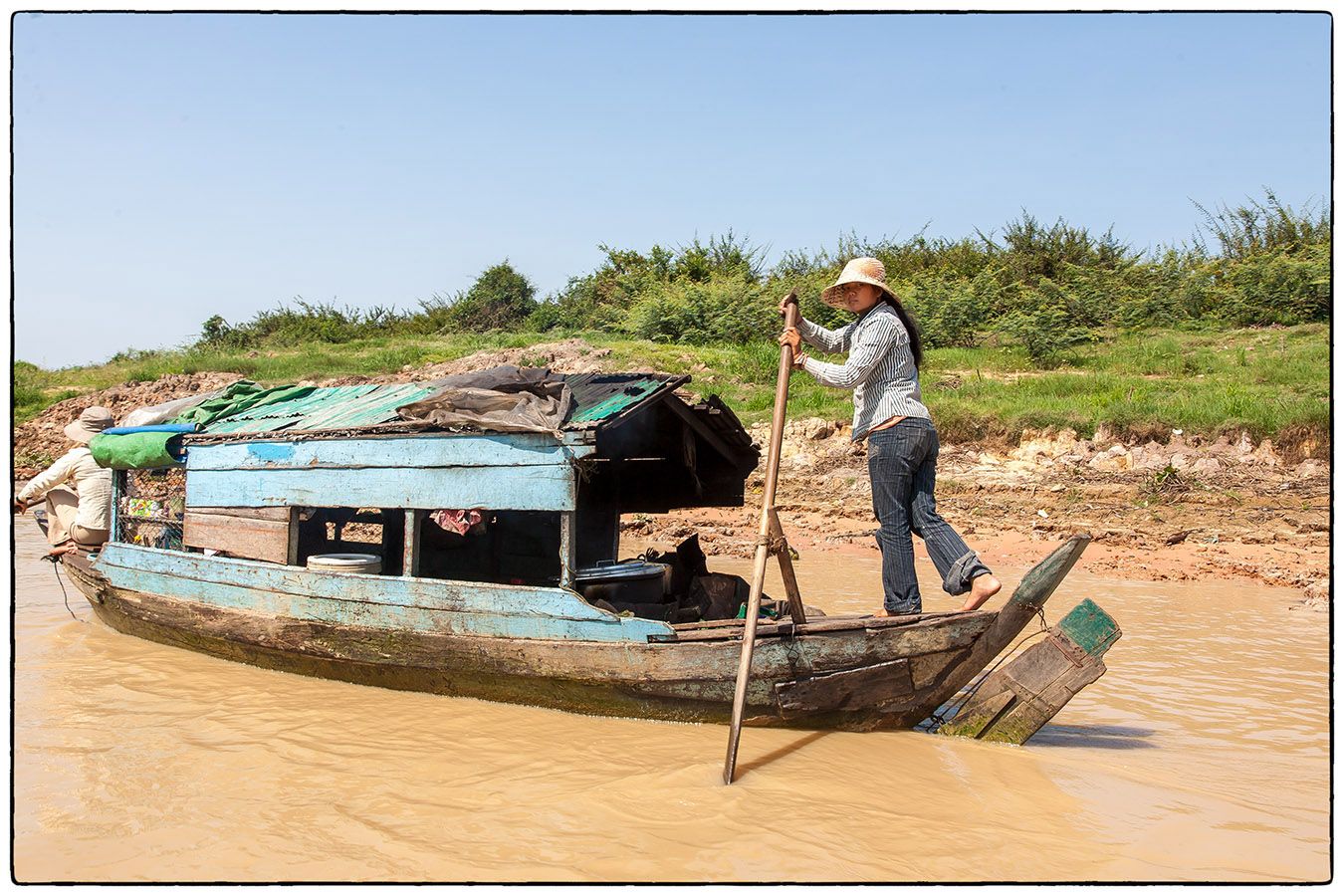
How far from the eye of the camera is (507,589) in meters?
5.17

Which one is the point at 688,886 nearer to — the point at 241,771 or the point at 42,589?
the point at 241,771

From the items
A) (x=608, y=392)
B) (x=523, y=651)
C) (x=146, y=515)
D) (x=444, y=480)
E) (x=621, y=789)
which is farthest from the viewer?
(x=146, y=515)

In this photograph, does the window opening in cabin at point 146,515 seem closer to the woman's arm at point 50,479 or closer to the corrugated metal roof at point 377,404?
the woman's arm at point 50,479

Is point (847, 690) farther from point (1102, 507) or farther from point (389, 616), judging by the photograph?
point (1102, 507)

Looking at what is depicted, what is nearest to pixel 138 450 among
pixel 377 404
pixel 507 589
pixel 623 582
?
pixel 377 404

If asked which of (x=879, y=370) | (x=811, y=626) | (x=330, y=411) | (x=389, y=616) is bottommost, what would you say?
(x=389, y=616)

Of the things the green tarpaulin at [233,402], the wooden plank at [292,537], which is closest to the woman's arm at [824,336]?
the wooden plank at [292,537]

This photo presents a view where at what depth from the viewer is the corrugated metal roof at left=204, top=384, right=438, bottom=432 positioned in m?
5.92

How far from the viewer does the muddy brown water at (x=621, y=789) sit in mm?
3549

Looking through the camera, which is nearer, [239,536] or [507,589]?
[507,589]

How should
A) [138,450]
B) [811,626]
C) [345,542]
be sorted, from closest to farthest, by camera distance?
1. [811,626]
2. [138,450]
3. [345,542]

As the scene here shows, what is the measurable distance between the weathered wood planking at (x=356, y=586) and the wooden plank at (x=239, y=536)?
0.08 metres

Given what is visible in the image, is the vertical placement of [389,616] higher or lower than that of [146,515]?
lower

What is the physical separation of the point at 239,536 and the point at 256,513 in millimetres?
200
